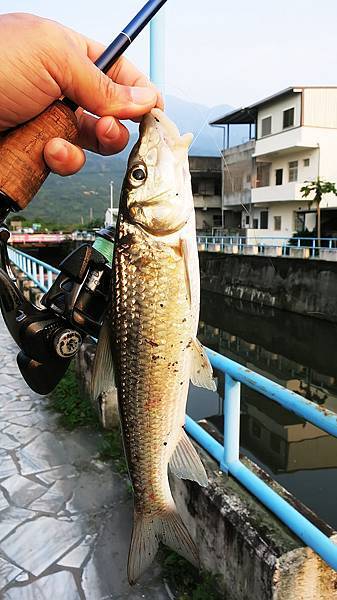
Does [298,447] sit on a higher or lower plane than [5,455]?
lower

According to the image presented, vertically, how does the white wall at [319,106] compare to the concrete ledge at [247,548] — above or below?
above

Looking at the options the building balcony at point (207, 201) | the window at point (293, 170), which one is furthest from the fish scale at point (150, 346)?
the building balcony at point (207, 201)

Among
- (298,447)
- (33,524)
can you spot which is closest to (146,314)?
(33,524)

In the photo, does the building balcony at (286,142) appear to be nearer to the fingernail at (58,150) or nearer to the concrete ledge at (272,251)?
the concrete ledge at (272,251)

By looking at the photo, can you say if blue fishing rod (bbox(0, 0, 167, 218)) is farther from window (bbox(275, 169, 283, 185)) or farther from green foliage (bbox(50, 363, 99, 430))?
window (bbox(275, 169, 283, 185))

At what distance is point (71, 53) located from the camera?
5.86ft

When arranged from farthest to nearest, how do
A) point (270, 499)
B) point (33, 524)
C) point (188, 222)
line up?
point (33, 524) → point (270, 499) → point (188, 222)

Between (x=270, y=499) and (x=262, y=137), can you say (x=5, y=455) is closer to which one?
(x=270, y=499)

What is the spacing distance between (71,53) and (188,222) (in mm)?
738

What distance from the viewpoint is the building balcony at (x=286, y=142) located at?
27.5 meters

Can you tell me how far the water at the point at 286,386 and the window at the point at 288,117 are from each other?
1184cm

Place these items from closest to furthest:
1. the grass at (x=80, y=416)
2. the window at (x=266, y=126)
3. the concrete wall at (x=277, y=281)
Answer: the grass at (x=80, y=416) < the concrete wall at (x=277, y=281) < the window at (x=266, y=126)

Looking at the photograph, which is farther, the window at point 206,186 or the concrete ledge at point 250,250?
the window at point 206,186

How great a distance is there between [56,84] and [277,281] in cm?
2133
